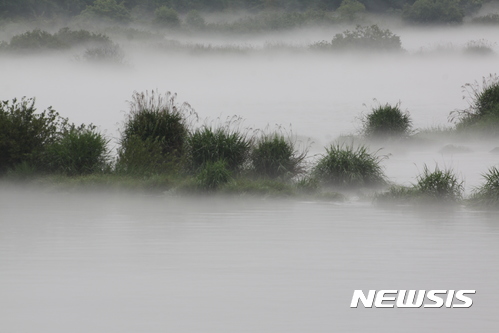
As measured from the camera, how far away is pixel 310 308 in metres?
7.41

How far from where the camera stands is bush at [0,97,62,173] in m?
17.4

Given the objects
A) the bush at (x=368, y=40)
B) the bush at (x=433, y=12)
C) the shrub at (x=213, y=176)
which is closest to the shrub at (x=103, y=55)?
the bush at (x=368, y=40)

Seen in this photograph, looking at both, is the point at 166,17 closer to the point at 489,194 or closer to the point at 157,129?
the point at 157,129

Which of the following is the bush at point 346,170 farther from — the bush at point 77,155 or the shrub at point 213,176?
the bush at point 77,155

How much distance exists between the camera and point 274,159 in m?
17.0

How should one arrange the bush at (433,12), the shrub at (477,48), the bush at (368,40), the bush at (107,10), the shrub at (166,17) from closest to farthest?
1. the bush at (368,40)
2. the shrub at (477,48)
3. the bush at (433,12)
4. the bush at (107,10)
5. the shrub at (166,17)

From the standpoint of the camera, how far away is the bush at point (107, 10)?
6175 cm

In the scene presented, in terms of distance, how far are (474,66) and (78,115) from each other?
88.2 feet

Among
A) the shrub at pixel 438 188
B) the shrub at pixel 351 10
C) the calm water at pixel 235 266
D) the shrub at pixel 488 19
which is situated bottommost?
the calm water at pixel 235 266

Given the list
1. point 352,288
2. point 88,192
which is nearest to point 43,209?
point 88,192

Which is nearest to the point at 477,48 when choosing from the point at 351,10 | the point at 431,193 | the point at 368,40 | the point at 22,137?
the point at 368,40
